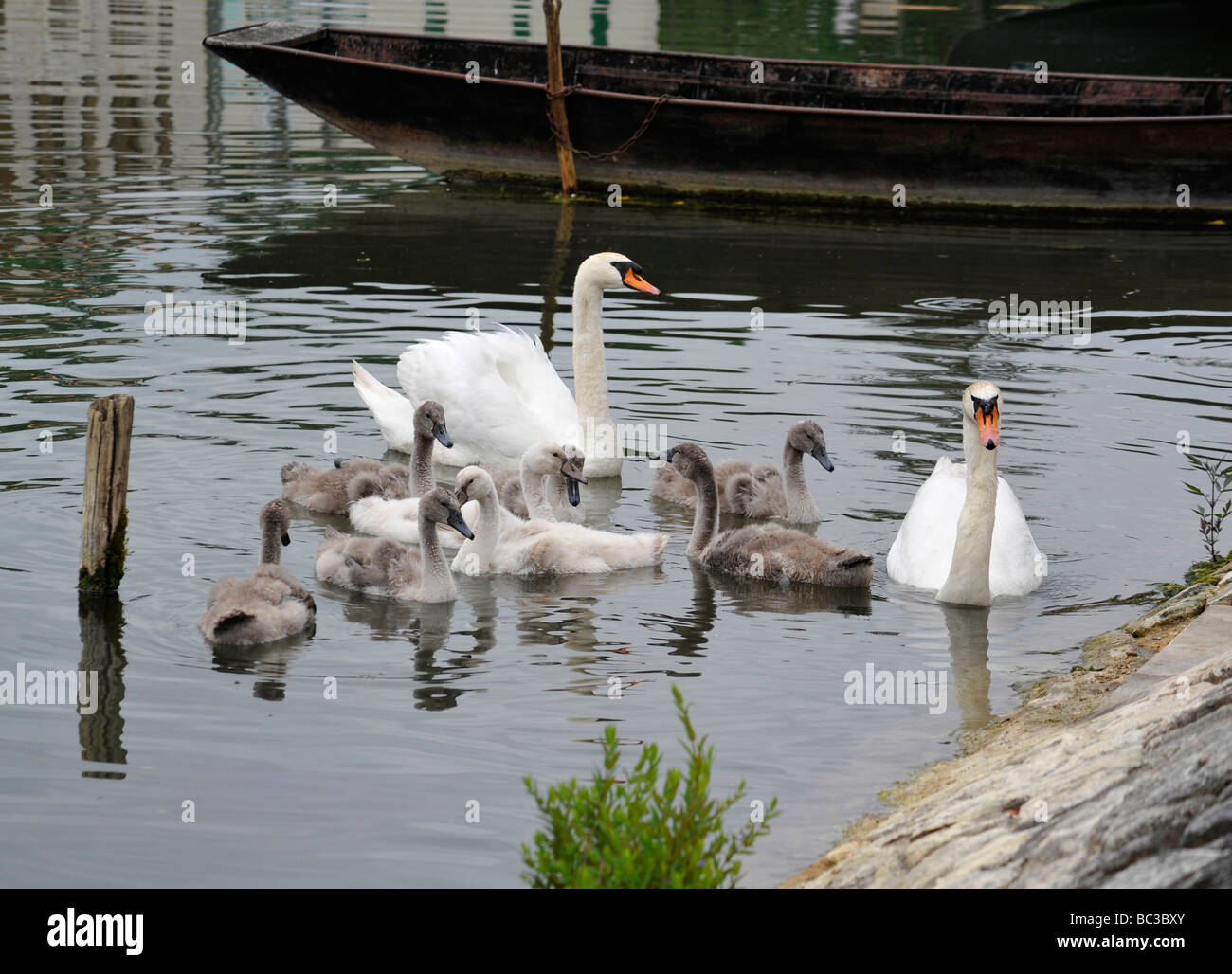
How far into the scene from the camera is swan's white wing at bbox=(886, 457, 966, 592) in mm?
9211

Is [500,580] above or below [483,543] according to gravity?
below

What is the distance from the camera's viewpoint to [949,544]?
923cm

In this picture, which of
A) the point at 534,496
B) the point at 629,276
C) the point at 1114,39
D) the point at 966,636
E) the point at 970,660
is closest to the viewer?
the point at 970,660

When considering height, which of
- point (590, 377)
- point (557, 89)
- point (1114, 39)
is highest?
point (1114, 39)

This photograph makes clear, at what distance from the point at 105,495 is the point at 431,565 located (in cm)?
172

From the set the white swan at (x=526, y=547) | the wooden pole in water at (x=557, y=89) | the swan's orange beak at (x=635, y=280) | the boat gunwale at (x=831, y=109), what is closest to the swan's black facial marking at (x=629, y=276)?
the swan's orange beak at (x=635, y=280)

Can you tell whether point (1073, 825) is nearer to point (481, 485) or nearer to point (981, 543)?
point (981, 543)

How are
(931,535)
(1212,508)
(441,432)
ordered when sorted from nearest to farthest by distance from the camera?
1. (1212,508)
2. (931,535)
3. (441,432)

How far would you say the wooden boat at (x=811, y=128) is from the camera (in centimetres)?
2033

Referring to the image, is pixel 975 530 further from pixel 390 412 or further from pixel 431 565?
pixel 390 412

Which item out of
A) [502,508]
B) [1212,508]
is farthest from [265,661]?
[1212,508]
